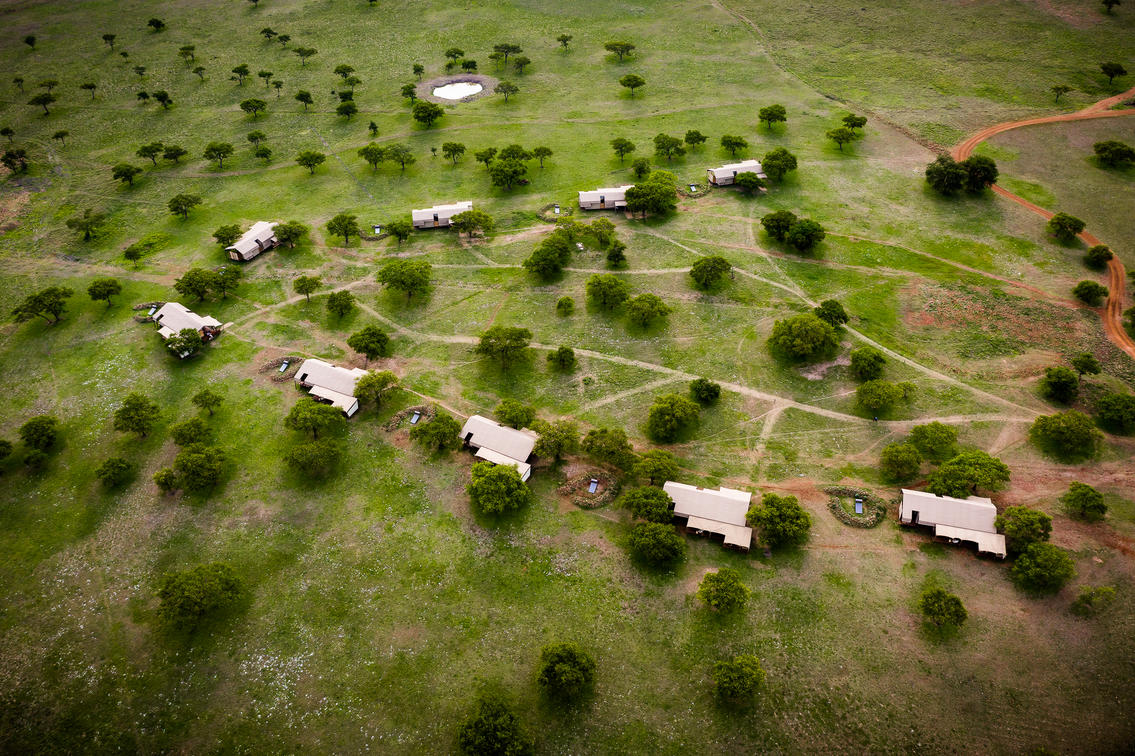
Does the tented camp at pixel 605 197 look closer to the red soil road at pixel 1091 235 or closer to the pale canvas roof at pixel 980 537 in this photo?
the red soil road at pixel 1091 235

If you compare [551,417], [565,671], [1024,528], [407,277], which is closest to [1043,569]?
[1024,528]

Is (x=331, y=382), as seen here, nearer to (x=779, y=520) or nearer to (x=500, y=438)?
(x=500, y=438)

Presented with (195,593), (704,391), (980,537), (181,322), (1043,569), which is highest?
(181,322)

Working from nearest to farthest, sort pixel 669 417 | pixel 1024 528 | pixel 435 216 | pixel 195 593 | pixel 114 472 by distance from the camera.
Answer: pixel 195 593
pixel 1024 528
pixel 114 472
pixel 669 417
pixel 435 216

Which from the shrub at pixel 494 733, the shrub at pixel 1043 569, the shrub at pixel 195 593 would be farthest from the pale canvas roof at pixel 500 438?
the shrub at pixel 1043 569

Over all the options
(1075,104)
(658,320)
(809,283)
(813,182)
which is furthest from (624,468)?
(1075,104)

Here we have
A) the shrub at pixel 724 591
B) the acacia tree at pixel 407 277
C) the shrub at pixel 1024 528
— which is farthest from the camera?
the acacia tree at pixel 407 277
